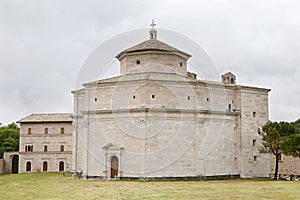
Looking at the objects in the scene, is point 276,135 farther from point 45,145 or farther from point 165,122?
point 45,145

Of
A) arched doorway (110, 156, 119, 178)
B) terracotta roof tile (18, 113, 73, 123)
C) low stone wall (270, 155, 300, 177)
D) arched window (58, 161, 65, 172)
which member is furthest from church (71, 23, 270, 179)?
arched window (58, 161, 65, 172)

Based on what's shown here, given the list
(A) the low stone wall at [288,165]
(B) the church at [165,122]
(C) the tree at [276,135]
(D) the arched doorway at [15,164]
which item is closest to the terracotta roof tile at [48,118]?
(D) the arched doorway at [15,164]

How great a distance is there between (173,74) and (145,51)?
3.05 metres

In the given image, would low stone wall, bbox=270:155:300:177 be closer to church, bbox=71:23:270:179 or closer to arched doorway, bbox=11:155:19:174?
church, bbox=71:23:270:179

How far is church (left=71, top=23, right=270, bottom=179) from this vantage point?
113ft

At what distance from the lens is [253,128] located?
39.2 metres

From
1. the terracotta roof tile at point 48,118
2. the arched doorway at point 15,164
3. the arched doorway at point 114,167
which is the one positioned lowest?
the arched doorway at point 15,164

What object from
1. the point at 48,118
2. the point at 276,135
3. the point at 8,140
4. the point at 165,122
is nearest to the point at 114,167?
the point at 165,122

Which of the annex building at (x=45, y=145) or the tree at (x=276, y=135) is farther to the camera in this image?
the annex building at (x=45, y=145)

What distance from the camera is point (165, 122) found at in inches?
1361

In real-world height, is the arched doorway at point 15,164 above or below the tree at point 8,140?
below

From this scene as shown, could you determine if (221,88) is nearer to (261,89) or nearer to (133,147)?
(261,89)

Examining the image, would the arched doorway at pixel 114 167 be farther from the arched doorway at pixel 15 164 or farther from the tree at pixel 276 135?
the arched doorway at pixel 15 164

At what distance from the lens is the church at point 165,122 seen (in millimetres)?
34375
